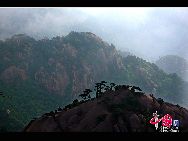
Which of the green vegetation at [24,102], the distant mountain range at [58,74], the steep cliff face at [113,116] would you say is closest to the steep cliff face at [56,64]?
the distant mountain range at [58,74]

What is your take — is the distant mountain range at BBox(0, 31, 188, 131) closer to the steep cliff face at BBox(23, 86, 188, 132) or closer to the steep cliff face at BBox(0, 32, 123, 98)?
the steep cliff face at BBox(0, 32, 123, 98)

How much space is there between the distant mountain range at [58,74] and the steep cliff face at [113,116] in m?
98.2

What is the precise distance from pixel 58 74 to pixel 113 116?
144338mm

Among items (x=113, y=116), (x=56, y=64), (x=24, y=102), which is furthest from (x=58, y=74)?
(x=113, y=116)

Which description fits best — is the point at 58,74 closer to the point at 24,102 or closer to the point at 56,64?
the point at 56,64

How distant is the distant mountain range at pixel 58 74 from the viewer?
146750 mm

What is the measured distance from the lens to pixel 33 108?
123 metres

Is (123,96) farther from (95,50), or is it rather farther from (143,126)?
(95,50)

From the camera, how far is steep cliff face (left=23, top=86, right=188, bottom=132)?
3142 cm

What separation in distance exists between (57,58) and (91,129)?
158 metres

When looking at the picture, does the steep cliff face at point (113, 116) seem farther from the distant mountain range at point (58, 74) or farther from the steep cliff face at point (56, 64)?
the steep cliff face at point (56, 64)

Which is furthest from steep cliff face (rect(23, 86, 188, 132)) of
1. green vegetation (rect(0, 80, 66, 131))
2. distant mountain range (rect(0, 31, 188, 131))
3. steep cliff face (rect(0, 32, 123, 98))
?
steep cliff face (rect(0, 32, 123, 98))

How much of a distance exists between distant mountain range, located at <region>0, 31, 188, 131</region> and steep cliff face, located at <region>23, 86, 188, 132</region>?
98.2 meters
